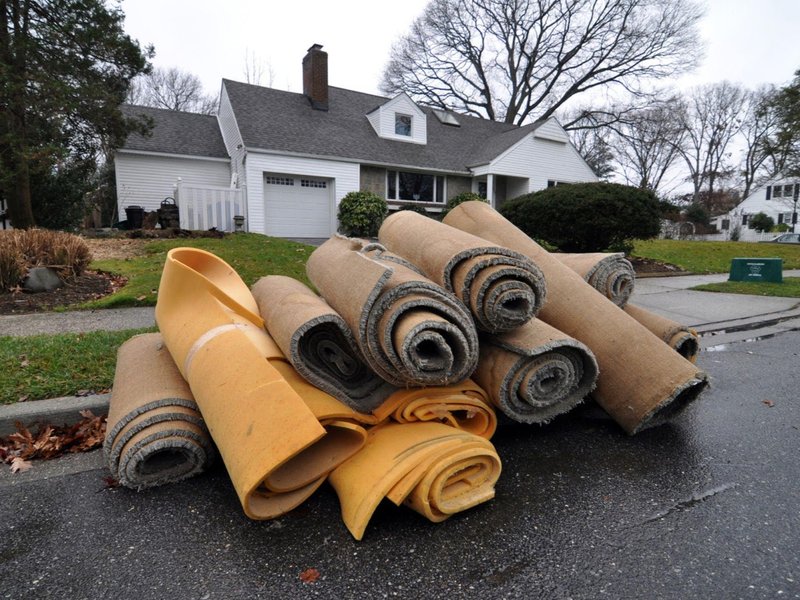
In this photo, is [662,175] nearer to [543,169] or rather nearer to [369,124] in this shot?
[543,169]

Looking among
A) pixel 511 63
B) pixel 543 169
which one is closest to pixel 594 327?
pixel 543 169

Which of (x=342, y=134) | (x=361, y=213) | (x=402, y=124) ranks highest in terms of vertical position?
(x=402, y=124)

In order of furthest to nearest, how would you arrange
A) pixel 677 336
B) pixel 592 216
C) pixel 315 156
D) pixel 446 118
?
pixel 446 118
pixel 315 156
pixel 592 216
pixel 677 336

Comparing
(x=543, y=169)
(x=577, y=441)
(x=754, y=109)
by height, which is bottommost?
(x=577, y=441)

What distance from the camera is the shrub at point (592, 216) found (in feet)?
33.1

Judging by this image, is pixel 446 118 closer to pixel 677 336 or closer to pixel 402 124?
pixel 402 124

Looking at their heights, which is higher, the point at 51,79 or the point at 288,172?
the point at 51,79

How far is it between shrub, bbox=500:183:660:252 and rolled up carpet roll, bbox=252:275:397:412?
908cm

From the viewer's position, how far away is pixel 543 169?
835 inches

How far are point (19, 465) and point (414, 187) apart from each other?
18.0m

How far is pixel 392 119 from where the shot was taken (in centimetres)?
1905

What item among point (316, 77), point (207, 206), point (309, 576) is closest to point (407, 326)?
point (309, 576)

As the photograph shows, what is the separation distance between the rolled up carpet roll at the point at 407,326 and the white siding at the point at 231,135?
47.2ft

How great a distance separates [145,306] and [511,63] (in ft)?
105
